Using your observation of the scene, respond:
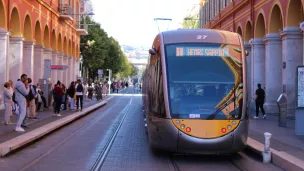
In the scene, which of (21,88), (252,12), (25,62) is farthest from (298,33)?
(25,62)

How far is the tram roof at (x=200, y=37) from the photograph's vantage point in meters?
11.0

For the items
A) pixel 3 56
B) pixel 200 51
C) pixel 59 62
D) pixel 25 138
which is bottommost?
pixel 25 138

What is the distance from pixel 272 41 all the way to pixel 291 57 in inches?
111

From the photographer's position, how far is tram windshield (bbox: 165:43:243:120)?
10.2 m

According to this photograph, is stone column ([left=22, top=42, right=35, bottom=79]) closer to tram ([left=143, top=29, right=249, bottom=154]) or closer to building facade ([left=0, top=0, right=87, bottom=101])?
building facade ([left=0, top=0, right=87, bottom=101])

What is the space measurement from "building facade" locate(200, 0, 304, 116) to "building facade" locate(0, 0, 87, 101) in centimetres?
1158

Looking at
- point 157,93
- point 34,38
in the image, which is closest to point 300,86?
point 157,93

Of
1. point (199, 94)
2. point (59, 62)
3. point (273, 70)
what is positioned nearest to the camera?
point (199, 94)

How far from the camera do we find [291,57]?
2198 cm

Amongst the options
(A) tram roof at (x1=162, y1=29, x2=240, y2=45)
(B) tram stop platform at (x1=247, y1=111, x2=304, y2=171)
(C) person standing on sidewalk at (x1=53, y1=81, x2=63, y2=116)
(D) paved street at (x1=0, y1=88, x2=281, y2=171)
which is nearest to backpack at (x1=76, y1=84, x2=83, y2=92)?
(C) person standing on sidewalk at (x1=53, y1=81, x2=63, y2=116)

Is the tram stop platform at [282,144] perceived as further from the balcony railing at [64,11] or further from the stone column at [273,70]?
the balcony railing at [64,11]

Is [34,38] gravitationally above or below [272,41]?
above

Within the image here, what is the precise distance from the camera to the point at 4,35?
78.4 ft

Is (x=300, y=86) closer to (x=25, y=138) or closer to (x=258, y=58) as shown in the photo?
(x=25, y=138)
